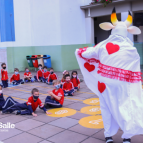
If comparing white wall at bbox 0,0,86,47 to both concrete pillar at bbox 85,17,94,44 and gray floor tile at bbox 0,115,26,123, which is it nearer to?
concrete pillar at bbox 85,17,94,44

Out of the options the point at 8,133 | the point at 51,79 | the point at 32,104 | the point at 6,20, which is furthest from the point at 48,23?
the point at 8,133

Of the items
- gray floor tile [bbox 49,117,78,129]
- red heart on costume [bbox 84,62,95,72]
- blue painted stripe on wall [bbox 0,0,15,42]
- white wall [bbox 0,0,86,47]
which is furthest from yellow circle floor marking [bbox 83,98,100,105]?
blue painted stripe on wall [bbox 0,0,15,42]

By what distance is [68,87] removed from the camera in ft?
25.4

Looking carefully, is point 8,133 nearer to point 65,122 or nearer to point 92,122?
point 65,122

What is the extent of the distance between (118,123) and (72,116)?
1.95 metres

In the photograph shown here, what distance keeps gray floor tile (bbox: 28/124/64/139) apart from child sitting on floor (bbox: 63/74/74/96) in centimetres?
302

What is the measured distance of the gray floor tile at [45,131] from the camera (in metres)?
4.08

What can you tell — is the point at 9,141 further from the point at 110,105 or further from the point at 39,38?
the point at 39,38

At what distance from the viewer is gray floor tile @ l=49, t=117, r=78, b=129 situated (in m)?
4.56

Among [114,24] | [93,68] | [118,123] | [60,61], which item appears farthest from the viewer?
[60,61]

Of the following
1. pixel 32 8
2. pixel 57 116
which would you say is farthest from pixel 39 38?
pixel 57 116

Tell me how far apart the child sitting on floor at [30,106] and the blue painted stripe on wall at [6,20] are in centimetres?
939

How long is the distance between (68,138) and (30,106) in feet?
5.83

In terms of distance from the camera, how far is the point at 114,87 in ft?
11.3
